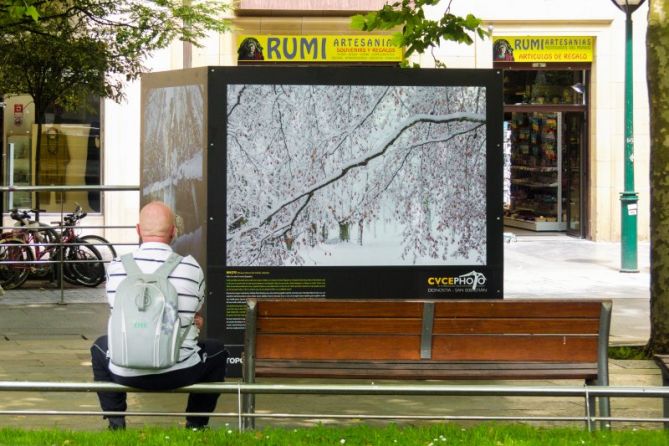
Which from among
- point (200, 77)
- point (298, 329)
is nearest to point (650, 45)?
point (200, 77)

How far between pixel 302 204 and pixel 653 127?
11.4 ft

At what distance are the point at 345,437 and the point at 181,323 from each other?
1046 mm

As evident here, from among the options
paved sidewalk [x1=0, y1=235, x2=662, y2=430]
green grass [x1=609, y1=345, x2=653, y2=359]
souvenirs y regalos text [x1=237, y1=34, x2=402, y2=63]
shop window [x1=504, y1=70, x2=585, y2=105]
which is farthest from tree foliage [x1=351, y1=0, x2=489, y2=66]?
shop window [x1=504, y1=70, x2=585, y2=105]

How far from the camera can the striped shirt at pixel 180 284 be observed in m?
5.95

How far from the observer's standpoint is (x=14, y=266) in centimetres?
1451

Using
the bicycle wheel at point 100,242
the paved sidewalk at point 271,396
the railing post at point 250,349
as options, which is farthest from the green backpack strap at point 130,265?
the bicycle wheel at point 100,242

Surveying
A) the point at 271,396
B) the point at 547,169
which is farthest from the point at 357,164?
the point at 547,169

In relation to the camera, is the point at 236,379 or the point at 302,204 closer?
the point at 302,204

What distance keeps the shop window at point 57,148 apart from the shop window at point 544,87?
25.6 feet

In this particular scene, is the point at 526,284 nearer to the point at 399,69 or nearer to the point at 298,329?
the point at 399,69

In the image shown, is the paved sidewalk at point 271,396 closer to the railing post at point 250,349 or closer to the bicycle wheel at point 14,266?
the bicycle wheel at point 14,266

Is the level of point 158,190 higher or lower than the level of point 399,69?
lower

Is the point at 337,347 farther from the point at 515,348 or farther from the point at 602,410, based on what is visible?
the point at 602,410

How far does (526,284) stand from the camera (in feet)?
53.6
